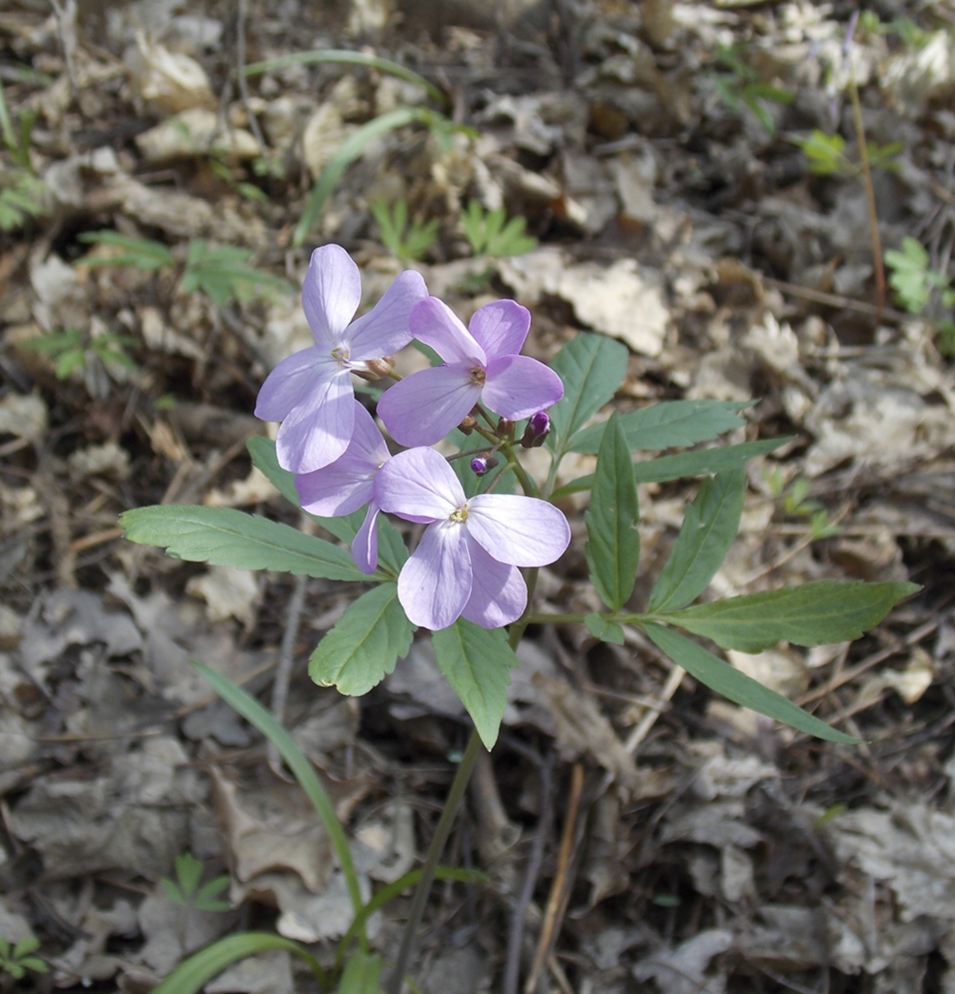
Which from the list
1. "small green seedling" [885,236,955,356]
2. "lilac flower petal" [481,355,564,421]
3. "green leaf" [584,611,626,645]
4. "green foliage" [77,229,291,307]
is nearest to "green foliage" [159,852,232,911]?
"green leaf" [584,611,626,645]

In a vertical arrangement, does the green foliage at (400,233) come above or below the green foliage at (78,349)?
above

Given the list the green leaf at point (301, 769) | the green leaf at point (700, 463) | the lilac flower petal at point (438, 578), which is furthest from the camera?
the green leaf at point (301, 769)

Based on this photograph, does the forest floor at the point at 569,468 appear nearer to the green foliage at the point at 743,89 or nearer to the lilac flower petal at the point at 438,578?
the green foliage at the point at 743,89

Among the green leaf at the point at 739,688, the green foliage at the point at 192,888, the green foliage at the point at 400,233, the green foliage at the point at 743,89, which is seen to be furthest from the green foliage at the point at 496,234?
the green foliage at the point at 192,888

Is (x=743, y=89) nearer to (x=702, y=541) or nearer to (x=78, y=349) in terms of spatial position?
(x=78, y=349)

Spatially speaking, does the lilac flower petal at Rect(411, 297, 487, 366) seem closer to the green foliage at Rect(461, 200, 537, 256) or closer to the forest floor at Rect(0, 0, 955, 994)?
the forest floor at Rect(0, 0, 955, 994)

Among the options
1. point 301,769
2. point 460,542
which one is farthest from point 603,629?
point 301,769

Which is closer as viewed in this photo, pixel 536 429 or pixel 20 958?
pixel 536 429
